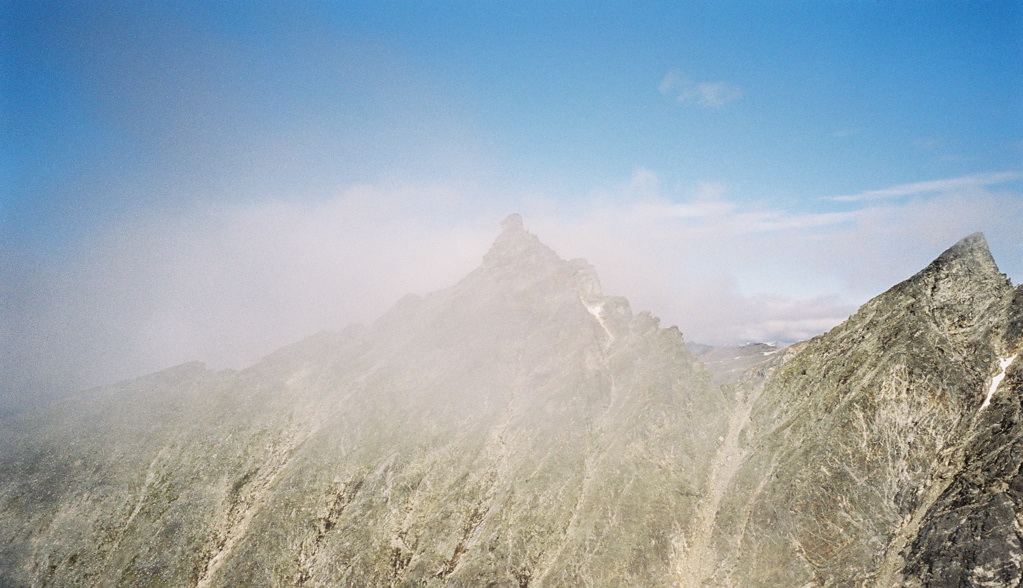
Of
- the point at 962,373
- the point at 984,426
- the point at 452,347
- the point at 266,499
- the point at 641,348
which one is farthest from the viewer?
the point at 452,347

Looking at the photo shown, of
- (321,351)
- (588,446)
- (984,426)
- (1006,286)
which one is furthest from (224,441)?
(1006,286)

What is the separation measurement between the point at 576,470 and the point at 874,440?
6340 cm

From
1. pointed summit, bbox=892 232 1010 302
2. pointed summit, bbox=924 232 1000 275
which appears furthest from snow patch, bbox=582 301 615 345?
pointed summit, bbox=924 232 1000 275

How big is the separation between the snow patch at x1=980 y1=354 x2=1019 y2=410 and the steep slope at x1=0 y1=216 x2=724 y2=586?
47394 millimetres

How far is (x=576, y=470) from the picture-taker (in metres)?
103

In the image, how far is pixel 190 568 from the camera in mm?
86562

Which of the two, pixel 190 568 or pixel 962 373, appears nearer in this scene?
pixel 962 373

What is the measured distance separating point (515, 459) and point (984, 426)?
309 feet

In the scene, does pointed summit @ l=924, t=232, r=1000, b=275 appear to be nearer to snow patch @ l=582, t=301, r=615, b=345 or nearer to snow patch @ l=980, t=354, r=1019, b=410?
snow patch @ l=980, t=354, r=1019, b=410

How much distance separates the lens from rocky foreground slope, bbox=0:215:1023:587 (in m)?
65.7

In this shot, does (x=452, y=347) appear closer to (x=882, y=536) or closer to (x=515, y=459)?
(x=515, y=459)

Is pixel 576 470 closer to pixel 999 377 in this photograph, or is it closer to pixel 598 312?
pixel 598 312

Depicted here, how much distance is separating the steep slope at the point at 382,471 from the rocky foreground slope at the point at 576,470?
1.76ft

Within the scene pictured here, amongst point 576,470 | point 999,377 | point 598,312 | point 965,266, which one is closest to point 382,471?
point 576,470
